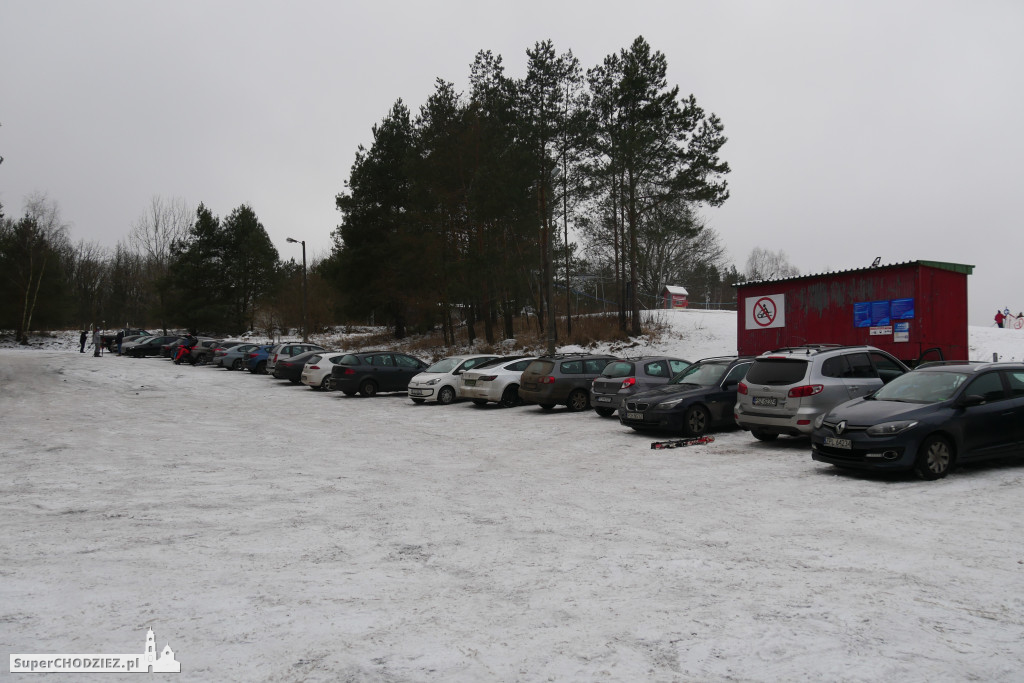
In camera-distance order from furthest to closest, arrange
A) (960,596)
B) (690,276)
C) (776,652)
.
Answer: (690,276) → (960,596) → (776,652)

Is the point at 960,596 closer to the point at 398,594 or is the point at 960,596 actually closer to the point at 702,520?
the point at 702,520

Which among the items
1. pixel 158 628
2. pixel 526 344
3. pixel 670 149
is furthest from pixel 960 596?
pixel 526 344

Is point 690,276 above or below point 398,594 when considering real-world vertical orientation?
above

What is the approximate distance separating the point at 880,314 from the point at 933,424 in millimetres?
12620

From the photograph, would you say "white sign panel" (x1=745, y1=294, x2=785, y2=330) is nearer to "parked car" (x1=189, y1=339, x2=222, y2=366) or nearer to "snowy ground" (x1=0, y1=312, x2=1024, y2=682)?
"snowy ground" (x1=0, y1=312, x2=1024, y2=682)

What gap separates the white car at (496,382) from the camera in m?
20.5

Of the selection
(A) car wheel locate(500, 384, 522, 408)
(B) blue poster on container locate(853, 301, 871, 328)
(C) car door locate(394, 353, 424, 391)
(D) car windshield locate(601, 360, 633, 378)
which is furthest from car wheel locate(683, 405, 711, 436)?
(C) car door locate(394, 353, 424, 391)

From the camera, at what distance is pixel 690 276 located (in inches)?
2635

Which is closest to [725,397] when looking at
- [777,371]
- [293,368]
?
[777,371]

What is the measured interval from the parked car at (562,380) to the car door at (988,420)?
9.96 meters

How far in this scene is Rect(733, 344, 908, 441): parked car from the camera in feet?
38.8

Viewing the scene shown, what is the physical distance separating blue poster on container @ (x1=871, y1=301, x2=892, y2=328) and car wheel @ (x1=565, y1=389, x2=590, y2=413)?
8623 millimetres

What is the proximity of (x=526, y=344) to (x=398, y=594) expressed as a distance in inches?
1270

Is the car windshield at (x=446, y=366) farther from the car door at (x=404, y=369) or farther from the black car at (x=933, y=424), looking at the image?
the black car at (x=933, y=424)
